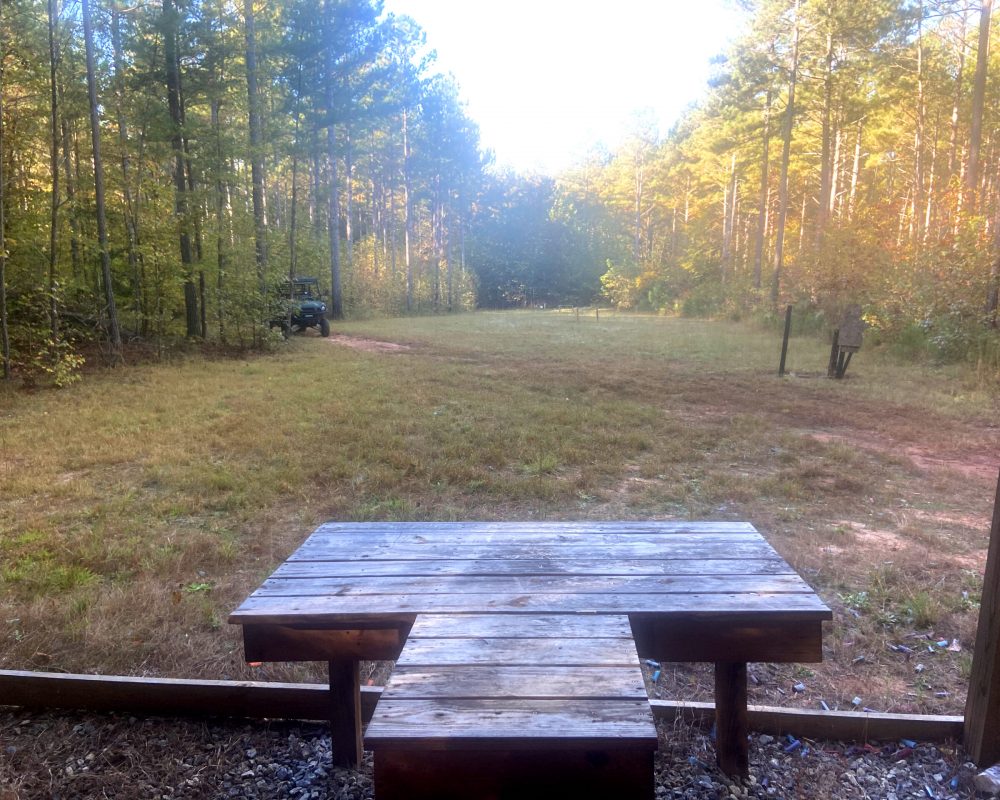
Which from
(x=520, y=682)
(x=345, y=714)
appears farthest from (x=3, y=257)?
(x=520, y=682)

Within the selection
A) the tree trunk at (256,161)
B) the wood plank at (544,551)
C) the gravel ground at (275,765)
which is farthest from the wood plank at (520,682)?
the tree trunk at (256,161)

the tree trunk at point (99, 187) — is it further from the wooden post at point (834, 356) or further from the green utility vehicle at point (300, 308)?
the wooden post at point (834, 356)

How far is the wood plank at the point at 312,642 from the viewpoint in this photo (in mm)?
1812

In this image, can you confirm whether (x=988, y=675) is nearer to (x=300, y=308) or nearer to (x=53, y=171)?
(x=53, y=171)

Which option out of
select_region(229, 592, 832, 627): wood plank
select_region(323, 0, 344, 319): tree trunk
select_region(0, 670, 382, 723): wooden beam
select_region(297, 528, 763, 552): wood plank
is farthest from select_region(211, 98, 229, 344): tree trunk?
select_region(229, 592, 832, 627): wood plank

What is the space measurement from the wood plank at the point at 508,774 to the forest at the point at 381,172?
10.2 metres

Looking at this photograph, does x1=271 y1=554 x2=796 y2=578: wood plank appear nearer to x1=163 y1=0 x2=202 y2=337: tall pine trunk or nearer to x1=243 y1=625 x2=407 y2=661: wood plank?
x1=243 y1=625 x2=407 y2=661: wood plank

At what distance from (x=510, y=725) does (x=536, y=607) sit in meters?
0.52

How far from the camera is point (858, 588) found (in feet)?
11.1

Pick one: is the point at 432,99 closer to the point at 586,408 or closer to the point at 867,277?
the point at 867,277

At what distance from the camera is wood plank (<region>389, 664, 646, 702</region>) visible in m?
1.31

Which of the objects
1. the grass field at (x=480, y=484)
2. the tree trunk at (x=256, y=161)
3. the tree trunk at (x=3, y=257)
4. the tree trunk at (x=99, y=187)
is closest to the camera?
→ the grass field at (x=480, y=484)

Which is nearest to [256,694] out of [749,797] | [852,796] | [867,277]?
[749,797]

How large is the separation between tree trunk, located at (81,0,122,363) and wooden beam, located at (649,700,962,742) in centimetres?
1166
